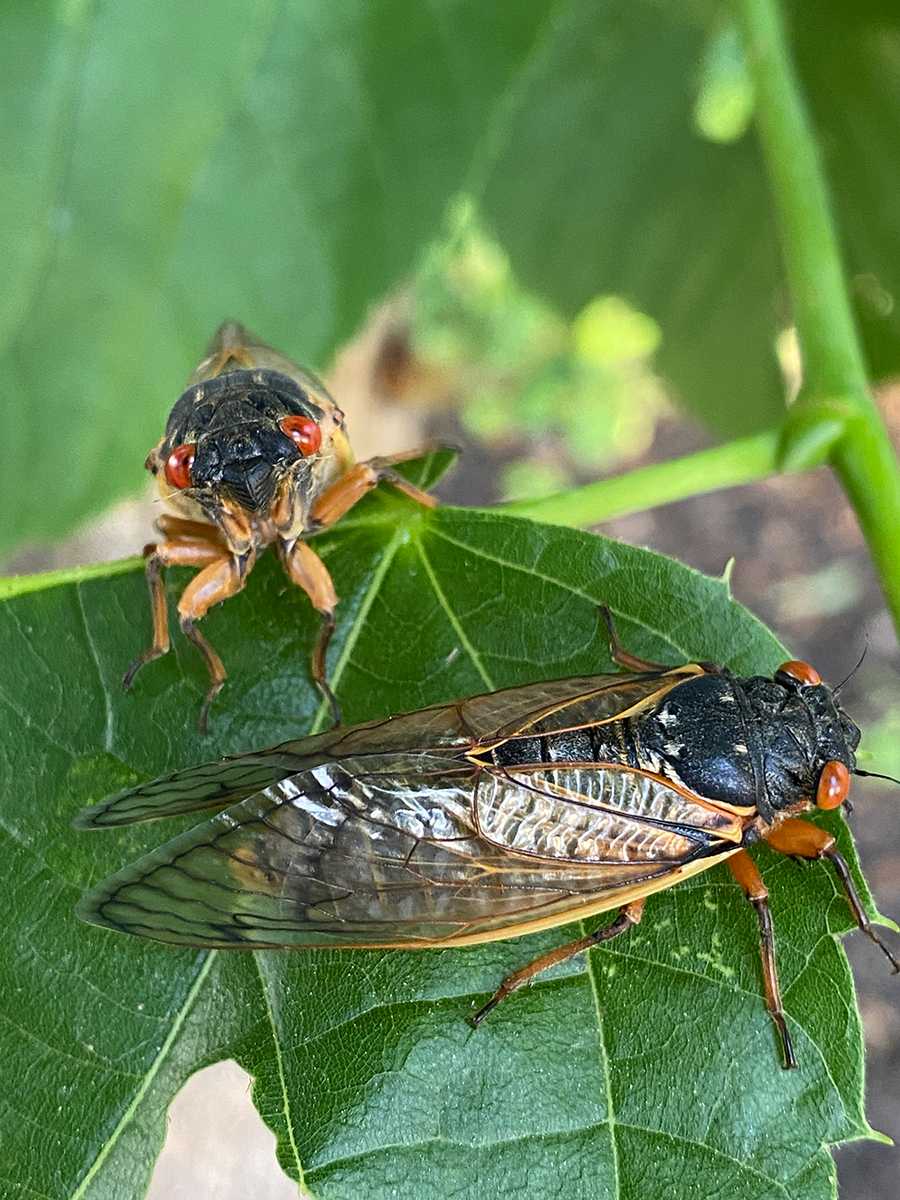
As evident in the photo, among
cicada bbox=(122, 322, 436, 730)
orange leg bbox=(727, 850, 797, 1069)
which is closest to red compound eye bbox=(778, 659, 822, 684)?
orange leg bbox=(727, 850, 797, 1069)

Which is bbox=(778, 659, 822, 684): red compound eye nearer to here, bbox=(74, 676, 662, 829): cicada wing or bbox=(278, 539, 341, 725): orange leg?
bbox=(74, 676, 662, 829): cicada wing

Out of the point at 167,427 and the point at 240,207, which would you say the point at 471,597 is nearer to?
the point at 167,427

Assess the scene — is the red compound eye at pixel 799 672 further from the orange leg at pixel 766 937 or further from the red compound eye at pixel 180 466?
the red compound eye at pixel 180 466

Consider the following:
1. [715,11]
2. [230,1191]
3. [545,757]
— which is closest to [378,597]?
[545,757]

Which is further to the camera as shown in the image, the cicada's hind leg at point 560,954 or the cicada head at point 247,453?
the cicada head at point 247,453

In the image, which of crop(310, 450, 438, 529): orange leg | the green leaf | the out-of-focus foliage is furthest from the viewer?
the out-of-focus foliage

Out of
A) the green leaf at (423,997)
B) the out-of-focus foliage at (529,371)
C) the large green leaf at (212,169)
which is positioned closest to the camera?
the green leaf at (423,997)

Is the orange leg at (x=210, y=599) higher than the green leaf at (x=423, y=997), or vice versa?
the orange leg at (x=210, y=599)

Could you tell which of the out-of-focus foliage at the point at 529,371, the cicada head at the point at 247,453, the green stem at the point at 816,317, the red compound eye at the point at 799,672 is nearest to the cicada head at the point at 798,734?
the red compound eye at the point at 799,672

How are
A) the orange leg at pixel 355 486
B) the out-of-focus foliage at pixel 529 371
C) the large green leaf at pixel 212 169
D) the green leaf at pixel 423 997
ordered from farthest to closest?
1. the out-of-focus foliage at pixel 529 371
2. the large green leaf at pixel 212 169
3. the orange leg at pixel 355 486
4. the green leaf at pixel 423 997
